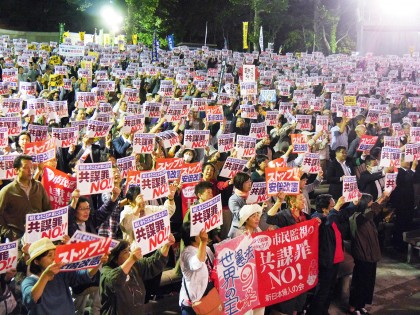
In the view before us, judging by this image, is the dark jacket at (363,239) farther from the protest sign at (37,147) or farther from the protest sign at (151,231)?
the protest sign at (37,147)

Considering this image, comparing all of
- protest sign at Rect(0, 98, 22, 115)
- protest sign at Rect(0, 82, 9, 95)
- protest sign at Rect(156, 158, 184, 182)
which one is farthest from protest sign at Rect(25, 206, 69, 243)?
protest sign at Rect(0, 82, 9, 95)

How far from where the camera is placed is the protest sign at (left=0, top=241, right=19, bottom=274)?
191 inches

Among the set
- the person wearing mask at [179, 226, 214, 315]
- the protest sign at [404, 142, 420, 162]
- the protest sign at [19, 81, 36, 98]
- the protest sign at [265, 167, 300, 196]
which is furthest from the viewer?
the protest sign at [19, 81, 36, 98]

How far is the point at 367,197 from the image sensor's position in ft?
24.7

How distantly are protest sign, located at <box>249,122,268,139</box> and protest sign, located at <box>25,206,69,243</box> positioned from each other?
242 inches

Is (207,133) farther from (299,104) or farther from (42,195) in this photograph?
(299,104)

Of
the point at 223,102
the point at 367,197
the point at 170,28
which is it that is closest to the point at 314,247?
the point at 367,197

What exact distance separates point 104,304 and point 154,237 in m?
0.72

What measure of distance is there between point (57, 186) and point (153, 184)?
1428 millimetres

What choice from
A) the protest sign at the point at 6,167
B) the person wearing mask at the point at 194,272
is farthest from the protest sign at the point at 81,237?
the protest sign at the point at 6,167

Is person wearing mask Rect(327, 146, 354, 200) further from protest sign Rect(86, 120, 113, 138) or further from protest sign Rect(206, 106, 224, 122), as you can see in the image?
protest sign Rect(86, 120, 113, 138)

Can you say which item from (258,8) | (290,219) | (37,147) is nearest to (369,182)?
(290,219)

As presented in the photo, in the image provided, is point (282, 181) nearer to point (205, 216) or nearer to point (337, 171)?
point (205, 216)

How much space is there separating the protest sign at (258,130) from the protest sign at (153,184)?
4761mm
